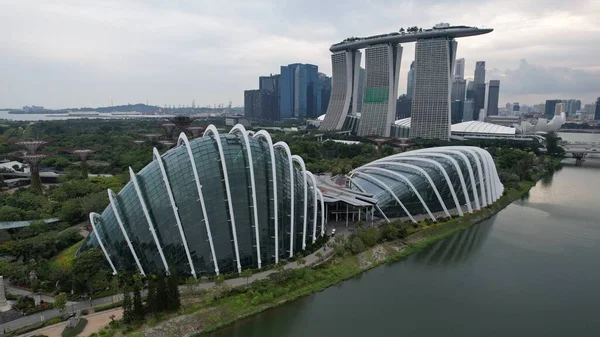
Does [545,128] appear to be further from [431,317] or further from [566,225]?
[431,317]

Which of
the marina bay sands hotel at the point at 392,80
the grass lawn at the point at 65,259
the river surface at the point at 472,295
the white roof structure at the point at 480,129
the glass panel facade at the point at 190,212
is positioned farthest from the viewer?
the white roof structure at the point at 480,129

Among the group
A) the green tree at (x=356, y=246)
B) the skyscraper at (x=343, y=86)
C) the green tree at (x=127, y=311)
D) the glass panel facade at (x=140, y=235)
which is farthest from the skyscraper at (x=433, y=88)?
the green tree at (x=127, y=311)

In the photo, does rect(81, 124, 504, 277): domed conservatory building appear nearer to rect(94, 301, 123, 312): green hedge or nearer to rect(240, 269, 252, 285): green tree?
rect(240, 269, 252, 285): green tree

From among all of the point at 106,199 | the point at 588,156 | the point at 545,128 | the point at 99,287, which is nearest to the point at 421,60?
the point at 588,156

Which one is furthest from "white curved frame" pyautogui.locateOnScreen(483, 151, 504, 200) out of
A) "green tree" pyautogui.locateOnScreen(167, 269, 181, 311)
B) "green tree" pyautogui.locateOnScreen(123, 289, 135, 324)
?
"green tree" pyautogui.locateOnScreen(123, 289, 135, 324)

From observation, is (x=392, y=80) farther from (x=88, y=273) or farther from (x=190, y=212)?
(x=88, y=273)

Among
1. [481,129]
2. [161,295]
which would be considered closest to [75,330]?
[161,295]

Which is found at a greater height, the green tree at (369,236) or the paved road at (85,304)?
the green tree at (369,236)

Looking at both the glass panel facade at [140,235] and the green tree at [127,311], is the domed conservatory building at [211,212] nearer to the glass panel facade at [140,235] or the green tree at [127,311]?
the glass panel facade at [140,235]
